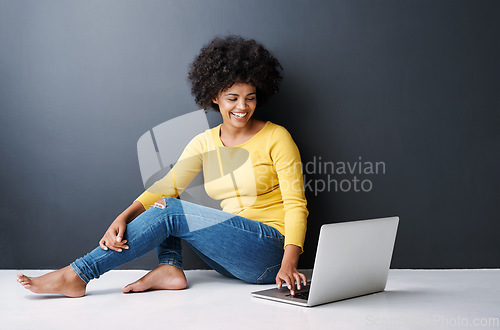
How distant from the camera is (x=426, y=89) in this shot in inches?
92.5

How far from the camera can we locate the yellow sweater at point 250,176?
2031 millimetres

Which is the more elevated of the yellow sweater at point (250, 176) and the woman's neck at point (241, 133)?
the woman's neck at point (241, 133)

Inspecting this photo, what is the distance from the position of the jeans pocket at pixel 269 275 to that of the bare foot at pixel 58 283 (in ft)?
2.11

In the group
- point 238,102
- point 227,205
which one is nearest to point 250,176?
point 227,205

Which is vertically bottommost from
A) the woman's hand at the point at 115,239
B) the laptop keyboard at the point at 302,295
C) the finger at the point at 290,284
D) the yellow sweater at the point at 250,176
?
the laptop keyboard at the point at 302,295

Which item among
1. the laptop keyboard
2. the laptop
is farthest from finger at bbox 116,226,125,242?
the laptop keyboard

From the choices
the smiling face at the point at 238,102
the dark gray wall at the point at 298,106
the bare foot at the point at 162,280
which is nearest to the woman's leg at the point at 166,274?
the bare foot at the point at 162,280

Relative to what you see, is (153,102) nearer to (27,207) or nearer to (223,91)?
(223,91)

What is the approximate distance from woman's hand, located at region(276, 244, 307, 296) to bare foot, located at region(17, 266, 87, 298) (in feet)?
2.23

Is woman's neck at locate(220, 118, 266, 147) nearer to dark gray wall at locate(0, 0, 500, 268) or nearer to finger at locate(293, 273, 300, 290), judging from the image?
dark gray wall at locate(0, 0, 500, 268)

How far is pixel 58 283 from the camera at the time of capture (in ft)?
5.91

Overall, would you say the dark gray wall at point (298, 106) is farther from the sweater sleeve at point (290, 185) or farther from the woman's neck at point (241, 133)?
the sweater sleeve at point (290, 185)

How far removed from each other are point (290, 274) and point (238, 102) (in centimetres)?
72

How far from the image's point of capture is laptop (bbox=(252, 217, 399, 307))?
61.5 inches
